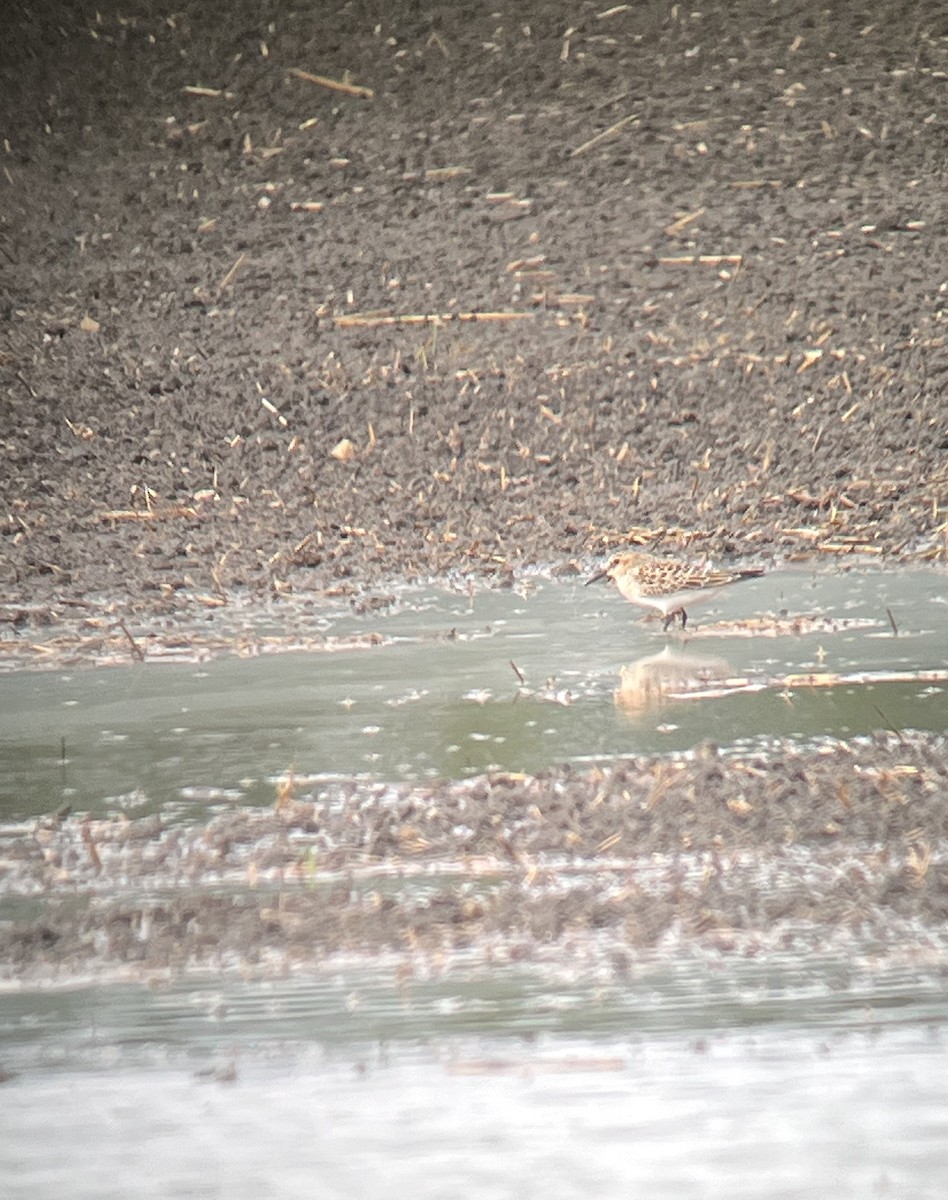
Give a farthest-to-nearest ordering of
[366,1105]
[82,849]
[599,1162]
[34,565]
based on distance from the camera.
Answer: [34,565] < [82,849] < [366,1105] < [599,1162]

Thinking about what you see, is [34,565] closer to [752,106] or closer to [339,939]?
[339,939]

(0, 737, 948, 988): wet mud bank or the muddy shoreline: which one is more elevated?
(0, 737, 948, 988): wet mud bank

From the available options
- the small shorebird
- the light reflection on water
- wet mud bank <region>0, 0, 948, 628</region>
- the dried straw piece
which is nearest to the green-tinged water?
the light reflection on water

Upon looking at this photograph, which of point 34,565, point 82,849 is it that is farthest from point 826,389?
point 82,849

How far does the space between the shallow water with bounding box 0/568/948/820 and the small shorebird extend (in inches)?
4.8

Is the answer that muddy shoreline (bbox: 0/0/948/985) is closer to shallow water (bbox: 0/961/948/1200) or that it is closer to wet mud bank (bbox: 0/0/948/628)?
wet mud bank (bbox: 0/0/948/628)

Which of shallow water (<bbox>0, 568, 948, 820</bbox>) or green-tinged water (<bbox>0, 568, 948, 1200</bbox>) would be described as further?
shallow water (<bbox>0, 568, 948, 820</bbox>)

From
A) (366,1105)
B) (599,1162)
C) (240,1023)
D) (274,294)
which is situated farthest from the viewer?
(274,294)

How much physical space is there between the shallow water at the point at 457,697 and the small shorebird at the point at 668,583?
0.12 metres

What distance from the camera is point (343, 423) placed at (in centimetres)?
1105

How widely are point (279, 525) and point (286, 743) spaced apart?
4.04 metres

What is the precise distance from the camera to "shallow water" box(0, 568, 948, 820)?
5398 millimetres

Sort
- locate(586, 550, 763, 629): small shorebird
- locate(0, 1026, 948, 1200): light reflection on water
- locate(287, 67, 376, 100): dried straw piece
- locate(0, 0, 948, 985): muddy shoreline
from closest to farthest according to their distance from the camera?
locate(0, 1026, 948, 1200): light reflection on water, locate(0, 0, 948, 985): muddy shoreline, locate(586, 550, 763, 629): small shorebird, locate(287, 67, 376, 100): dried straw piece

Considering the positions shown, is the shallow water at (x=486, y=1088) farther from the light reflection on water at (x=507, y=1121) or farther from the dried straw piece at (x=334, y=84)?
the dried straw piece at (x=334, y=84)
